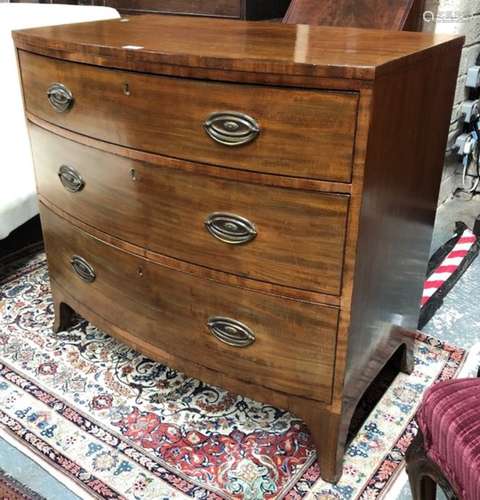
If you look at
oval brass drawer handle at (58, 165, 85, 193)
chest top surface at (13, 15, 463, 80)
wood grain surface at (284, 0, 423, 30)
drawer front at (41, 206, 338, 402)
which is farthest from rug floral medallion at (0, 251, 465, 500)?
wood grain surface at (284, 0, 423, 30)

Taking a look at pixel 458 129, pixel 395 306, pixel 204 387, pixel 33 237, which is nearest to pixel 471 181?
pixel 458 129

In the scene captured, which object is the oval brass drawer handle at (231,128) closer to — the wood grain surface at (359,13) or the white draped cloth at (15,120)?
the wood grain surface at (359,13)

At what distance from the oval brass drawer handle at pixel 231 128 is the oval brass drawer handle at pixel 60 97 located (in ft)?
1.19

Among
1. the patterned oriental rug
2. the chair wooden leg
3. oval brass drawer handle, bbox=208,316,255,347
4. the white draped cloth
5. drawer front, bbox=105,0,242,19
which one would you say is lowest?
the patterned oriental rug

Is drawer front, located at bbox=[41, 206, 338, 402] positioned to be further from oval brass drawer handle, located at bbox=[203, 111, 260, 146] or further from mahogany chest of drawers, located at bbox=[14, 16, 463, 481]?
oval brass drawer handle, located at bbox=[203, 111, 260, 146]

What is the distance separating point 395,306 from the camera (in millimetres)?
1288

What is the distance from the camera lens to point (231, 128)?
98 cm

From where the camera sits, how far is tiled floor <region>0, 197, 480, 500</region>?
1.20 meters

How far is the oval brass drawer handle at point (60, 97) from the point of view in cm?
121

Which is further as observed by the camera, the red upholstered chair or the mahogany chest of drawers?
the mahogany chest of drawers

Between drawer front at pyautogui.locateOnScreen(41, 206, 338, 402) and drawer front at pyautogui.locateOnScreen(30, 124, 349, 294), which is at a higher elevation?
drawer front at pyautogui.locateOnScreen(30, 124, 349, 294)


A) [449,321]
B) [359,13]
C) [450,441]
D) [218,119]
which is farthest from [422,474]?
[359,13]

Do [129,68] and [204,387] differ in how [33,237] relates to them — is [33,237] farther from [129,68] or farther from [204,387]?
[129,68]

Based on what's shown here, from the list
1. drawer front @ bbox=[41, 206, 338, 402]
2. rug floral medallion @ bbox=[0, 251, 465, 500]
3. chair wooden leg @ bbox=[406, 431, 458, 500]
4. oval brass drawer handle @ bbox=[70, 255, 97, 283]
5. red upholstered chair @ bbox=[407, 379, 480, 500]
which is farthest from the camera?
oval brass drawer handle @ bbox=[70, 255, 97, 283]
